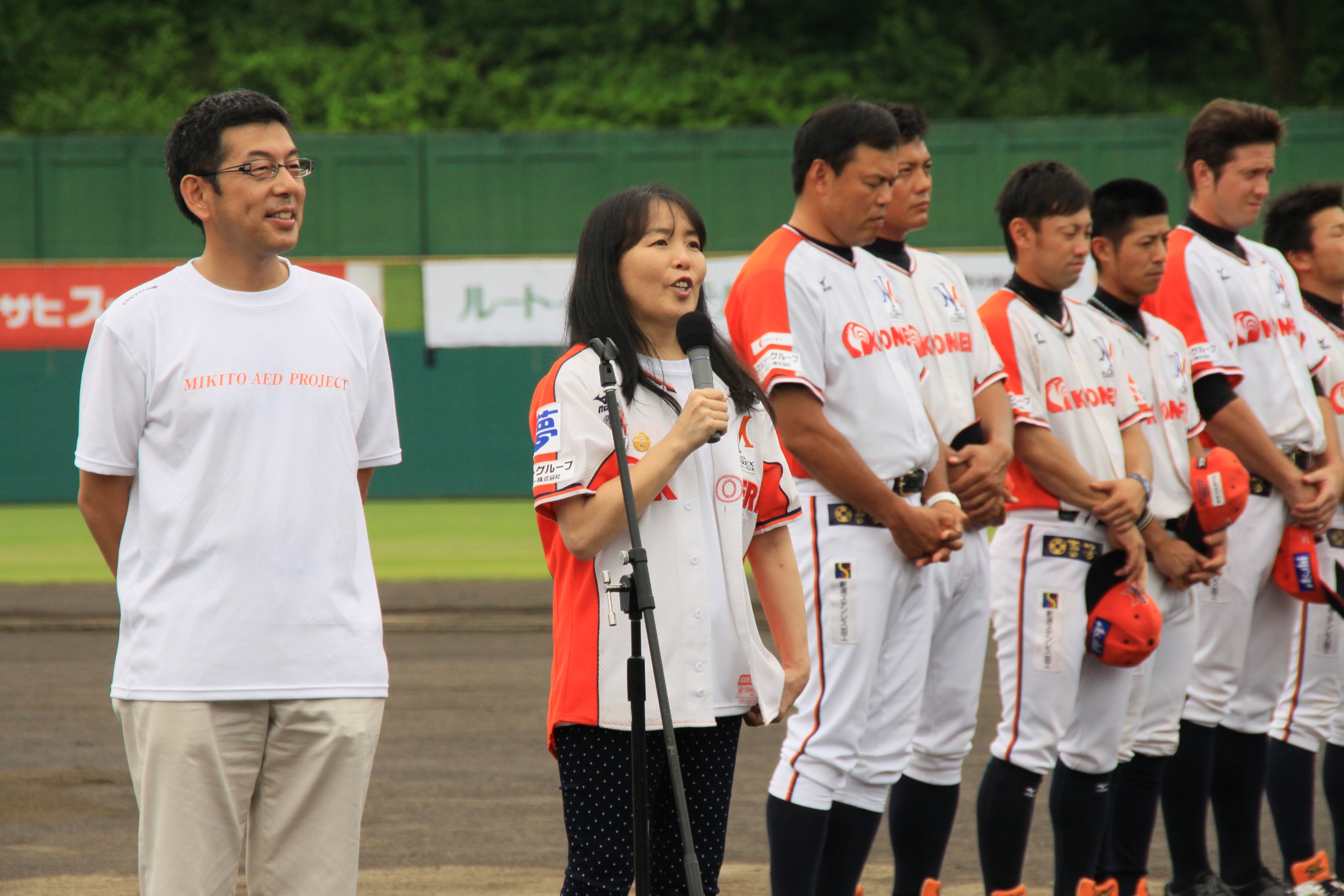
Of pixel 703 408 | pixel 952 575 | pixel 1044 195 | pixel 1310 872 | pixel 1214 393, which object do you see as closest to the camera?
pixel 703 408

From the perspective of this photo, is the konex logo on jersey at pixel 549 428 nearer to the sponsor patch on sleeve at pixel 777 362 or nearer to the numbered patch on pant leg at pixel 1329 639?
the sponsor patch on sleeve at pixel 777 362

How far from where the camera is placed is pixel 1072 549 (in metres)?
4.56

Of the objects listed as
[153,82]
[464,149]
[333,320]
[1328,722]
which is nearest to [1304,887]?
[1328,722]

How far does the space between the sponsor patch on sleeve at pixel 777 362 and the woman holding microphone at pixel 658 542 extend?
29.7 inches

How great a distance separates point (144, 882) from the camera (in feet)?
9.68

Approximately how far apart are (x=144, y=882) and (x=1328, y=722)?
4.00m

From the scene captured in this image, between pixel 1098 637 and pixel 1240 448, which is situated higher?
pixel 1240 448

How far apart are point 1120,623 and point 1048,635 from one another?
22 centimetres

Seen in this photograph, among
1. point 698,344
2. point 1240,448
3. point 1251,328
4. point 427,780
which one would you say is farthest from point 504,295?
point 698,344

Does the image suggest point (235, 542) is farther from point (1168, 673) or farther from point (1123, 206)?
point (1123, 206)

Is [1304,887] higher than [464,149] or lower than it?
lower

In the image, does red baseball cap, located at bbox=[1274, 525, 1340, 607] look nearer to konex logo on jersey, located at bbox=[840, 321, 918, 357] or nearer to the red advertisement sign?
konex logo on jersey, located at bbox=[840, 321, 918, 357]

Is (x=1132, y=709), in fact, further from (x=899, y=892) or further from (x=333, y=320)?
(x=333, y=320)

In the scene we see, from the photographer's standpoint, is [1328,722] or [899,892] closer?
[899,892]
